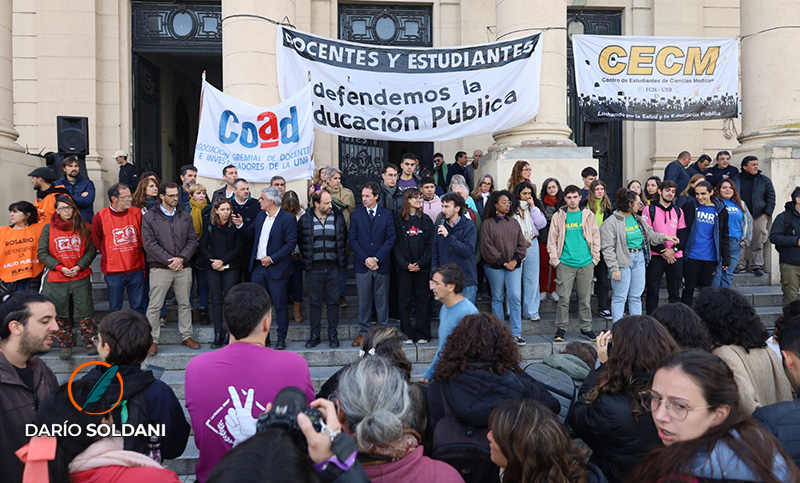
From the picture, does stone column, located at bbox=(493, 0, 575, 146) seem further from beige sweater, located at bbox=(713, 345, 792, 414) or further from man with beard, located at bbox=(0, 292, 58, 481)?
man with beard, located at bbox=(0, 292, 58, 481)

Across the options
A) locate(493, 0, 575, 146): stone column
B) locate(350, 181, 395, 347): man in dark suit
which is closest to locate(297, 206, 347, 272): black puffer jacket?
locate(350, 181, 395, 347): man in dark suit

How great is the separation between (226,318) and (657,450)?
1933 millimetres

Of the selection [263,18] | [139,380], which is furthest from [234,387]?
[263,18]

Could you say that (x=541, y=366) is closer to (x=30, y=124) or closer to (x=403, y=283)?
(x=403, y=283)

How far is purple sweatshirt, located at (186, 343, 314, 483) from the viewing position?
2633mm

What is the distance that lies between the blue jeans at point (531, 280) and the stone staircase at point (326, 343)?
0.20m

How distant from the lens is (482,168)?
33.4 ft

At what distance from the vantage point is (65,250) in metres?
6.81

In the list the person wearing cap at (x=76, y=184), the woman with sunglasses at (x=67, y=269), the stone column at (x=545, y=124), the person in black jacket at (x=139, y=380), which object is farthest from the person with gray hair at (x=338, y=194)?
the person in black jacket at (x=139, y=380)

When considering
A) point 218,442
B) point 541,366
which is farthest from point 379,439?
point 541,366

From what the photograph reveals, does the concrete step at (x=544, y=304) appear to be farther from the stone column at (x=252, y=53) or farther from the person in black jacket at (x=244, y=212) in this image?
the stone column at (x=252, y=53)

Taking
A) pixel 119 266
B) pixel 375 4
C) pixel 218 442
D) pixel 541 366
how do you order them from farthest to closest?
pixel 375 4
pixel 119 266
pixel 541 366
pixel 218 442

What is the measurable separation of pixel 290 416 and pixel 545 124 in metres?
8.59

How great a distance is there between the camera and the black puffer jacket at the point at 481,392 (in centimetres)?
298
